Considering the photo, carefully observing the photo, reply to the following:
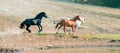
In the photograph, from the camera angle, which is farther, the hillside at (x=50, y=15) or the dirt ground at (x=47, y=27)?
the hillside at (x=50, y=15)

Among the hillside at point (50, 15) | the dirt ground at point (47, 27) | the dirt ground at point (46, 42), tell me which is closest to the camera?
the dirt ground at point (46, 42)

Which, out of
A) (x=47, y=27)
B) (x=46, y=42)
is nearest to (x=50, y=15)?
(x=47, y=27)

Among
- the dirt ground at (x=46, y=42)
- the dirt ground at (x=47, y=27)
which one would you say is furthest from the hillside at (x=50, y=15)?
the dirt ground at (x=46, y=42)

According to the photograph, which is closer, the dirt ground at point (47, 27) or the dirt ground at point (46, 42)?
the dirt ground at point (46, 42)

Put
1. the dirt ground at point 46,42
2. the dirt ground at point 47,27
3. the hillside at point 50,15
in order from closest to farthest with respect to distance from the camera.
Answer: the dirt ground at point 46,42, the dirt ground at point 47,27, the hillside at point 50,15

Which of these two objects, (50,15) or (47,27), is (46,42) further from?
(50,15)

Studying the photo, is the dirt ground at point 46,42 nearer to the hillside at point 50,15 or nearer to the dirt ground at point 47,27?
the dirt ground at point 47,27

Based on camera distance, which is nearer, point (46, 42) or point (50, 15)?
point (46, 42)

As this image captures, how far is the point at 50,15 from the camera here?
4078 cm

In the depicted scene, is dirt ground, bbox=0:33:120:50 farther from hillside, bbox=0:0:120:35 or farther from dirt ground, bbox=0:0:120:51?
hillside, bbox=0:0:120:35

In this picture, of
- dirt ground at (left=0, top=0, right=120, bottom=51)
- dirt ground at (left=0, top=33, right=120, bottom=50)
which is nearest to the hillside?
dirt ground at (left=0, top=0, right=120, bottom=51)

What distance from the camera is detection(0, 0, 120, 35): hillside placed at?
35106 millimetres

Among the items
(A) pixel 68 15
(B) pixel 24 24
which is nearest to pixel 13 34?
(B) pixel 24 24

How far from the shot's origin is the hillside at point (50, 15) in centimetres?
3511
